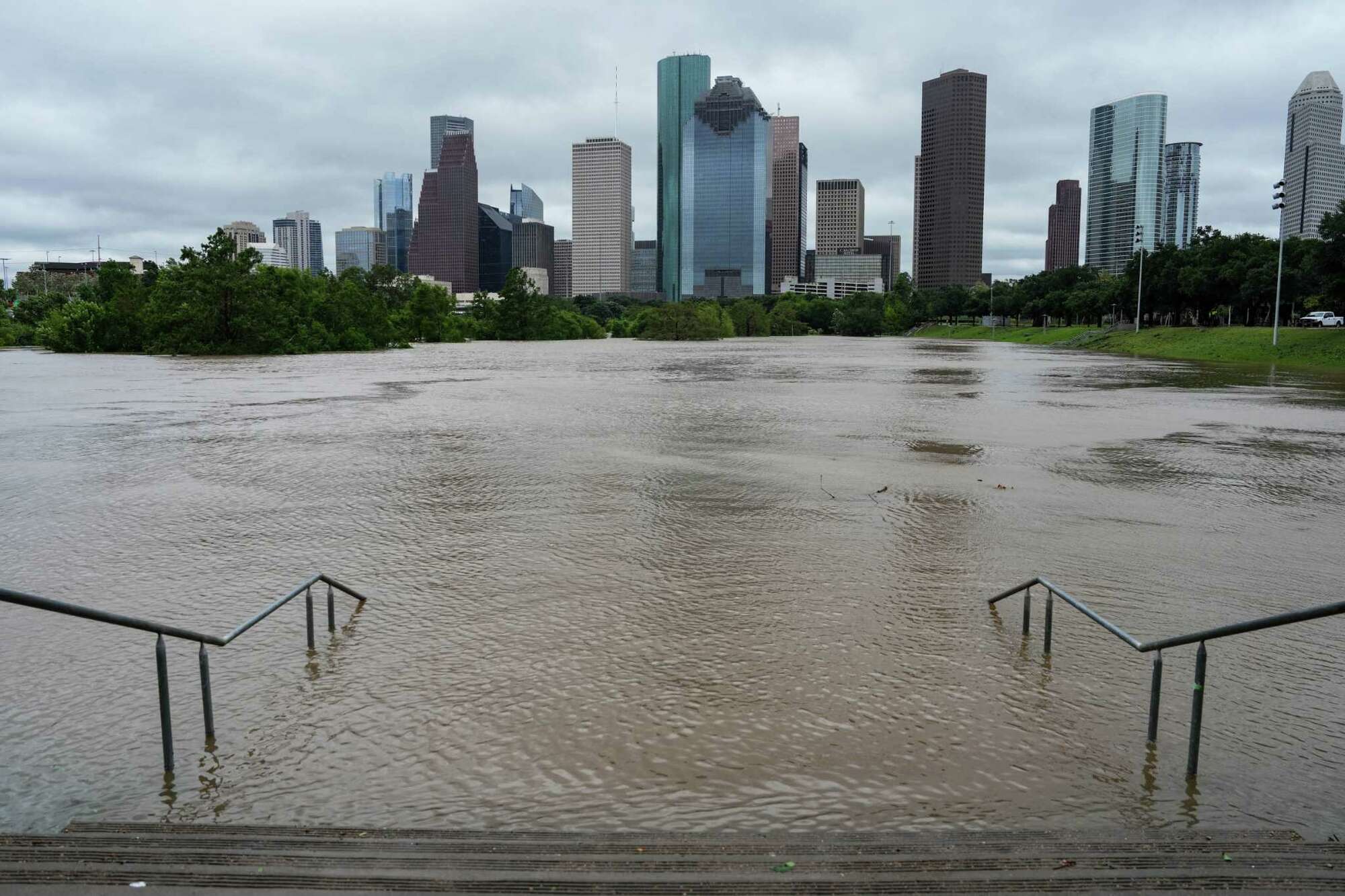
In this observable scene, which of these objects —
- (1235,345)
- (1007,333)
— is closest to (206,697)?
(1235,345)

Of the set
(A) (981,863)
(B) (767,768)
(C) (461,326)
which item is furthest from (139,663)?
(C) (461,326)

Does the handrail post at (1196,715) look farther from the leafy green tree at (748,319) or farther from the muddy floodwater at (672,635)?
the leafy green tree at (748,319)

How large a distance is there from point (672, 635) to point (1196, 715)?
3974mm

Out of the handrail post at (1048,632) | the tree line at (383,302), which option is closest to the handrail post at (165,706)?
the handrail post at (1048,632)

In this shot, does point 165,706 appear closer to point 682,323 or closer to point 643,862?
point 643,862

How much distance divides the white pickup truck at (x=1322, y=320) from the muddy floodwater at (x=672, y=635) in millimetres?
59810

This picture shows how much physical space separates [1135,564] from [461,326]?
121424 millimetres

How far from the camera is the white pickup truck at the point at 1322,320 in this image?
71.1 m

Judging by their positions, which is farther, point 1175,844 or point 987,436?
point 987,436

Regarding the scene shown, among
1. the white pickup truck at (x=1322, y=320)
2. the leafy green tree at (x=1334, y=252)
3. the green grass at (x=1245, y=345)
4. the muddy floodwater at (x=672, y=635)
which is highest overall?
the leafy green tree at (x=1334, y=252)

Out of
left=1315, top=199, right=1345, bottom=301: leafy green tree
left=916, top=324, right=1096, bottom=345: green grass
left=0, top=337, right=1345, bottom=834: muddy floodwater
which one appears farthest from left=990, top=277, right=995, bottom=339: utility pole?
left=0, top=337, right=1345, bottom=834: muddy floodwater

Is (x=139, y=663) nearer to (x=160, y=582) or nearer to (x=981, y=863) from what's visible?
(x=160, y=582)

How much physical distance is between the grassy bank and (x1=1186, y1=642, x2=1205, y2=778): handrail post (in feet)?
196

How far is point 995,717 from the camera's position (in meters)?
6.64
